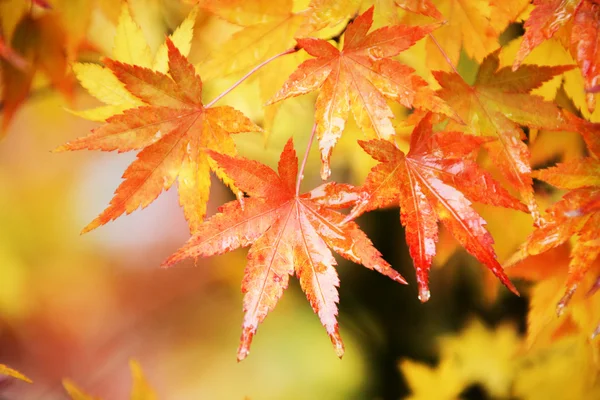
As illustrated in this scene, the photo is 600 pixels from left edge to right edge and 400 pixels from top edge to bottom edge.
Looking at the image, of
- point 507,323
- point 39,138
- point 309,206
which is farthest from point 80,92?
point 507,323

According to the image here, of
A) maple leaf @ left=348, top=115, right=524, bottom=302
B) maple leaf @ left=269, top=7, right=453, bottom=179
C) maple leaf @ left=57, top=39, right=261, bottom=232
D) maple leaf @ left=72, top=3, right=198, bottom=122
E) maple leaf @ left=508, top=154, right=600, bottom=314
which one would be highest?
maple leaf @ left=72, top=3, right=198, bottom=122

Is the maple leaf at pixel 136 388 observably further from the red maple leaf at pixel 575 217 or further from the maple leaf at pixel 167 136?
the red maple leaf at pixel 575 217

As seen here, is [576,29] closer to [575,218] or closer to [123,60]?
[575,218]

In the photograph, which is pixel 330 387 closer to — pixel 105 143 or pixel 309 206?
pixel 309 206

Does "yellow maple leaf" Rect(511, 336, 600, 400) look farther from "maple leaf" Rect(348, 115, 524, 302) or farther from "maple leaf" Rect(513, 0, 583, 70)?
"maple leaf" Rect(513, 0, 583, 70)

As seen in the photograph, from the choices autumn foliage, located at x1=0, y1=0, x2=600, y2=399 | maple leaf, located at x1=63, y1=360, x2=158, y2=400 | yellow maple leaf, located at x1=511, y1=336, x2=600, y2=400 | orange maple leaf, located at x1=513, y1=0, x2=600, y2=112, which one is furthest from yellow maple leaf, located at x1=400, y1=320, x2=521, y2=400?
orange maple leaf, located at x1=513, y1=0, x2=600, y2=112

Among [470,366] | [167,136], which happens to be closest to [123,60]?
[167,136]
